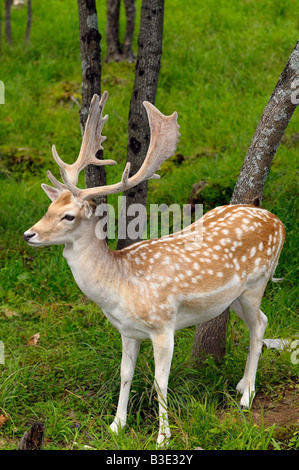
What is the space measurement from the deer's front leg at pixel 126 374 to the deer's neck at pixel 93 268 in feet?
1.62

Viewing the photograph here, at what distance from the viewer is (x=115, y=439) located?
4.24 metres

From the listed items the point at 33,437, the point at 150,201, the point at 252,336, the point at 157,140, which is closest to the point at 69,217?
the point at 157,140

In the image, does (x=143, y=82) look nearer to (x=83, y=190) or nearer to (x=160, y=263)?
(x=83, y=190)

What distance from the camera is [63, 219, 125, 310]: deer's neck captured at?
4094 millimetres

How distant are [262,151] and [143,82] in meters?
1.66

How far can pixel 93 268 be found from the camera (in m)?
4.11

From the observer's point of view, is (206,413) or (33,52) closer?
(206,413)

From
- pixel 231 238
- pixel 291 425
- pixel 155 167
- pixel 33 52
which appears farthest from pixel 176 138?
pixel 33 52

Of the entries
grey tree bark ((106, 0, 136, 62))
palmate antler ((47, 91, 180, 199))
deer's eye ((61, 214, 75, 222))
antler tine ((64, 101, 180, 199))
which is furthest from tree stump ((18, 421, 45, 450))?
grey tree bark ((106, 0, 136, 62))

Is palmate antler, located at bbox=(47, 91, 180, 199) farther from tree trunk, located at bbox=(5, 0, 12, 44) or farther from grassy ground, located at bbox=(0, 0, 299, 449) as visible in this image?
tree trunk, located at bbox=(5, 0, 12, 44)

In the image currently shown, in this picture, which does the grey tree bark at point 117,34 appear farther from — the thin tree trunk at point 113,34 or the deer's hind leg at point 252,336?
the deer's hind leg at point 252,336

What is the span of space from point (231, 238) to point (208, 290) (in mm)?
413

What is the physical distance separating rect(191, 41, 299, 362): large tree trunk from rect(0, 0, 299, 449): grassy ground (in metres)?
0.18

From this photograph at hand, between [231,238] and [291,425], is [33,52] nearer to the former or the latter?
[231,238]
